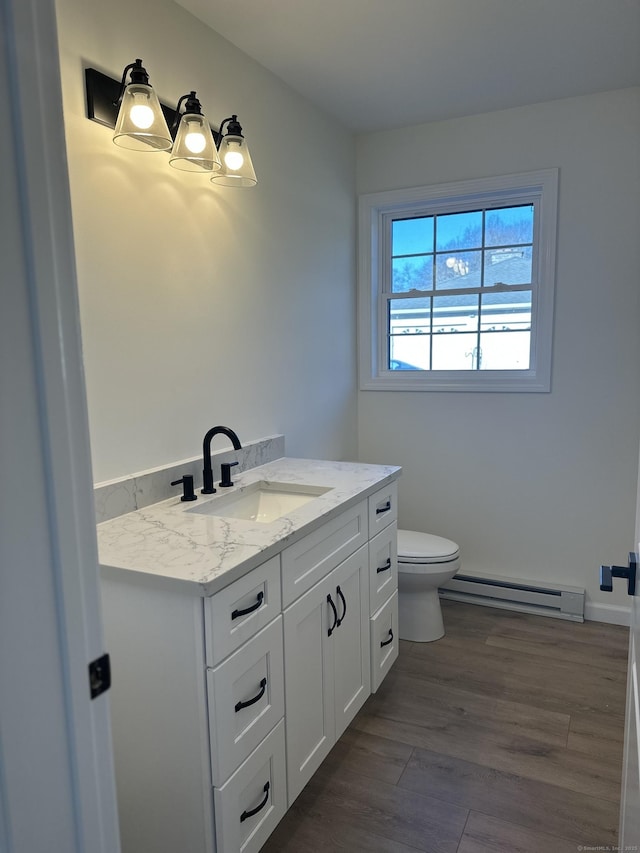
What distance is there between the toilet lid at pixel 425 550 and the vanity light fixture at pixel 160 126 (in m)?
1.73

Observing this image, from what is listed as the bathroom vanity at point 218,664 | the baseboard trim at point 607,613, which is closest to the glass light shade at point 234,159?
the bathroom vanity at point 218,664

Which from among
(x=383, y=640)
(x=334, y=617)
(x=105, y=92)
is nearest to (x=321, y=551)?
(x=334, y=617)

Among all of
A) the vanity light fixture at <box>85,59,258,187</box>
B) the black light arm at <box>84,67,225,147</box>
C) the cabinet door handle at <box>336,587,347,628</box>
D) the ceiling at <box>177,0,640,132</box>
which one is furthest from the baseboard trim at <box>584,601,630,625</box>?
the black light arm at <box>84,67,225,147</box>

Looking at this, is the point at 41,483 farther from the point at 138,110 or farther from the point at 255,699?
the point at 138,110

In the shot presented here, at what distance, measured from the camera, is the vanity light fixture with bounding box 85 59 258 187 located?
Answer: 1.59 m

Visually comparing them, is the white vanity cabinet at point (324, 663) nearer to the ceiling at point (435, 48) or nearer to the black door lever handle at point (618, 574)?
the black door lever handle at point (618, 574)

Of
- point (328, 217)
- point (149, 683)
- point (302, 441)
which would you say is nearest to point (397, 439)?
point (302, 441)

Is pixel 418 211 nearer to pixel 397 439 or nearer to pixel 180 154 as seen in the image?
pixel 397 439

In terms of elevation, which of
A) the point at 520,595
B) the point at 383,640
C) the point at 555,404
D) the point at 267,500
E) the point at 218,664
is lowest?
the point at 520,595

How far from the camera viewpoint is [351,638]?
203 cm

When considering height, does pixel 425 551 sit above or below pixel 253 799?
above

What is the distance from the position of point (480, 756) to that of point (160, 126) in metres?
2.27

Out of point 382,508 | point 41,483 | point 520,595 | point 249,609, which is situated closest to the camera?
point 41,483

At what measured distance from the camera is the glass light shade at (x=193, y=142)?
5.77 feet
